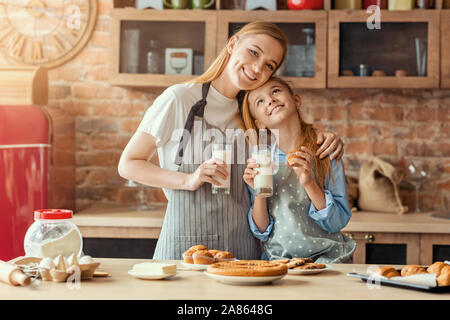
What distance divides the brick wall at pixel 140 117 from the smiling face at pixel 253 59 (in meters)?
1.54

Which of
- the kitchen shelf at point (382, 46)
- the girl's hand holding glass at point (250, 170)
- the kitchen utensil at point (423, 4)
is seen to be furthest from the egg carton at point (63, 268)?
the kitchen utensil at point (423, 4)

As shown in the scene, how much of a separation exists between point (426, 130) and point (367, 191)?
607 mm

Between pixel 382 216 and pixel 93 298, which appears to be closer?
pixel 93 298

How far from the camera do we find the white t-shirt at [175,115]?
1899 millimetres

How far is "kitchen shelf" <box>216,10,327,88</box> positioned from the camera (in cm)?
312

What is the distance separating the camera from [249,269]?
51.2 inches

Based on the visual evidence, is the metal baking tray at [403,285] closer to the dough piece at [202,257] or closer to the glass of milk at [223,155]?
the dough piece at [202,257]

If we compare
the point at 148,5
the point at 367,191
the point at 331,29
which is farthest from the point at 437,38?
the point at 148,5

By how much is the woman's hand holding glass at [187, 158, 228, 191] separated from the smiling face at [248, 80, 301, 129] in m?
0.35

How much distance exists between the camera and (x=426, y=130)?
11.2 ft

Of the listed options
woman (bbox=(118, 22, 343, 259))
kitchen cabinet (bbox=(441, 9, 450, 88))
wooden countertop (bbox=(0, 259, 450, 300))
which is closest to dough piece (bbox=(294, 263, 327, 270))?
wooden countertop (bbox=(0, 259, 450, 300))

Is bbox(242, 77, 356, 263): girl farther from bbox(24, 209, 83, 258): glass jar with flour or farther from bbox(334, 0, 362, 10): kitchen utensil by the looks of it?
bbox(334, 0, 362, 10): kitchen utensil

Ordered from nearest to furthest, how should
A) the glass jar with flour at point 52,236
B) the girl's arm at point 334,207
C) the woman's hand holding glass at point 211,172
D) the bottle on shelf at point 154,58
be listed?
the glass jar with flour at point 52,236
the woman's hand holding glass at point 211,172
the girl's arm at point 334,207
the bottle on shelf at point 154,58
